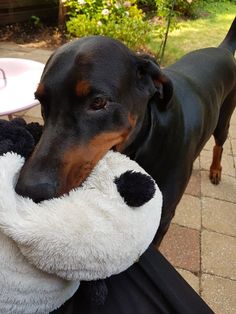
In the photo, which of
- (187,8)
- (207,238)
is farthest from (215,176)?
(187,8)

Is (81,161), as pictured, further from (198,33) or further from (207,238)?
(198,33)

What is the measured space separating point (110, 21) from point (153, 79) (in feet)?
14.7

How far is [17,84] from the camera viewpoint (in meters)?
2.87

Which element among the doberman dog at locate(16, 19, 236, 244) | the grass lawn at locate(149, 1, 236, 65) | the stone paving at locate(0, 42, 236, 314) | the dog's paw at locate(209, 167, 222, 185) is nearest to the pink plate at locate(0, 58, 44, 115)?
the doberman dog at locate(16, 19, 236, 244)

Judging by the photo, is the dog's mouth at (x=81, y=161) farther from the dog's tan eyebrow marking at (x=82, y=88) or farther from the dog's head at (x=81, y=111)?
the dog's tan eyebrow marking at (x=82, y=88)

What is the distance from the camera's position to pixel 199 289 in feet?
7.39

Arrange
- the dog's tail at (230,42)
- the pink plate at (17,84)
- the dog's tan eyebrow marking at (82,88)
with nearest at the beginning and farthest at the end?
1. the dog's tan eyebrow marking at (82,88)
2. the pink plate at (17,84)
3. the dog's tail at (230,42)

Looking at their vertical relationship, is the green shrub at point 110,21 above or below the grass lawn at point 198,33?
above

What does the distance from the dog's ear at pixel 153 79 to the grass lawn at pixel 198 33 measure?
4267mm

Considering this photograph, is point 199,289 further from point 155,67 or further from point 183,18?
point 183,18

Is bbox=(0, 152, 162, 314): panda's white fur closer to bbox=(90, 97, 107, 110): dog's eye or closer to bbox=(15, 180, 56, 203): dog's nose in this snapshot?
bbox=(15, 180, 56, 203): dog's nose

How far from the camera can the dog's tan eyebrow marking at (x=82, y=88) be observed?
4.28ft

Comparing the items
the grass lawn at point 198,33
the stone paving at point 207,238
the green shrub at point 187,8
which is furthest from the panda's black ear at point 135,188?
the green shrub at point 187,8

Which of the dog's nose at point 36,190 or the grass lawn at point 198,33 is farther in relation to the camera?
the grass lawn at point 198,33
